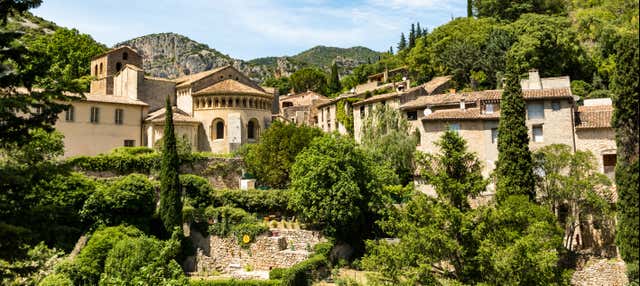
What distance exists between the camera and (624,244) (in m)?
14.4

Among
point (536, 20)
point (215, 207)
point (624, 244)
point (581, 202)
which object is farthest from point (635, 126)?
point (536, 20)

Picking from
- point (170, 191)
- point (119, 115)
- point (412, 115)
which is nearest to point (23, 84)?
point (170, 191)

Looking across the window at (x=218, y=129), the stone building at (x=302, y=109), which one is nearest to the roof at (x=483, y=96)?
the window at (x=218, y=129)

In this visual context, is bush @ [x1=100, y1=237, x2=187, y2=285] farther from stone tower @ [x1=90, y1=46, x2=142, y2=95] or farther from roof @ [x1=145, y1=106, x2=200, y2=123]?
stone tower @ [x1=90, y1=46, x2=142, y2=95]

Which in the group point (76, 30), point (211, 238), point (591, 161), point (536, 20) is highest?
point (76, 30)

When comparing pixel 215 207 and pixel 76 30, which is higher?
pixel 76 30

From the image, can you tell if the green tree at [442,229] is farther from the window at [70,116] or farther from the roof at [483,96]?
the window at [70,116]

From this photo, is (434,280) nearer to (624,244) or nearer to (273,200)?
(624,244)

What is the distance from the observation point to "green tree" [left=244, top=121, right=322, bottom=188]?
117 ft

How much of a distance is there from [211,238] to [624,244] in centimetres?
2329

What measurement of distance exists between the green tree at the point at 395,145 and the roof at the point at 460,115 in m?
2.93

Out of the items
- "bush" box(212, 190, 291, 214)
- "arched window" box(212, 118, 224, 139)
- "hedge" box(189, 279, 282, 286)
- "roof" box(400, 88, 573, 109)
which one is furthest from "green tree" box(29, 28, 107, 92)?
"roof" box(400, 88, 573, 109)

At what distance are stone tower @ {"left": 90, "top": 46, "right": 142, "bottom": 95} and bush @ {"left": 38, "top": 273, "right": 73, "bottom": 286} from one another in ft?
102

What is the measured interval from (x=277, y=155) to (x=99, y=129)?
15849 millimetres
